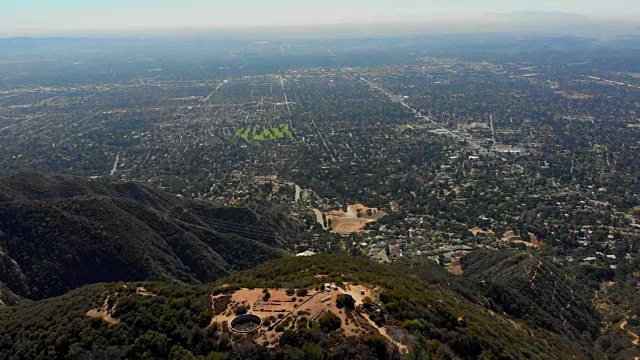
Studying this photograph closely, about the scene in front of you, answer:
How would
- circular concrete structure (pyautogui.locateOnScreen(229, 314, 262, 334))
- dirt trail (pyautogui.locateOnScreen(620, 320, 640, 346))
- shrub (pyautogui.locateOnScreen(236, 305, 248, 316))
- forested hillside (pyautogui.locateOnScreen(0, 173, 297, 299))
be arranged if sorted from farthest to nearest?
forested hillside (pyautogui.locateOnScreen(0, 173, 297, 299))
dirt trail (pyautogui.locateOnScreen(620, 320, 640, 346))
shrub (pyautogui.locateOnScreen(236, 305, 248, 316))
circular concrete structure (pyautogui.locateOnScreen(229, 314, 262, 334))

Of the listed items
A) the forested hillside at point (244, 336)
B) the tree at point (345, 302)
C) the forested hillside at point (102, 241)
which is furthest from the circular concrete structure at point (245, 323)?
the forested hillside at point (102, 241)

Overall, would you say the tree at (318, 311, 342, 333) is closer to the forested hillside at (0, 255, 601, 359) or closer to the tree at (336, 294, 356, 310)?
the forested hillside at (0, 255, 601, 359)

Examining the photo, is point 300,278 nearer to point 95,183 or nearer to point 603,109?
point 95,183

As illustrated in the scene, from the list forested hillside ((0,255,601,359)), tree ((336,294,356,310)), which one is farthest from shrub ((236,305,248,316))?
tree ((336,294,356,310))

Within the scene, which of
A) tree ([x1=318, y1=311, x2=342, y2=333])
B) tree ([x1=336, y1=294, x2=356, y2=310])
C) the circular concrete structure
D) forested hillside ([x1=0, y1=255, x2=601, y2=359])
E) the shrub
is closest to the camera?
forested hillside ([x1=0, y1=255, x2=601, y2=359])

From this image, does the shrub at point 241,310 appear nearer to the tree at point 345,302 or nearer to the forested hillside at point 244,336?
the forested hillside at point 244,336

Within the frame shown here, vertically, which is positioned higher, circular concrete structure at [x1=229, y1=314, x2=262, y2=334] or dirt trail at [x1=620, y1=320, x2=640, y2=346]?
circular concrete structure at [x1=229, y1=314, x2=262, y2=334]
